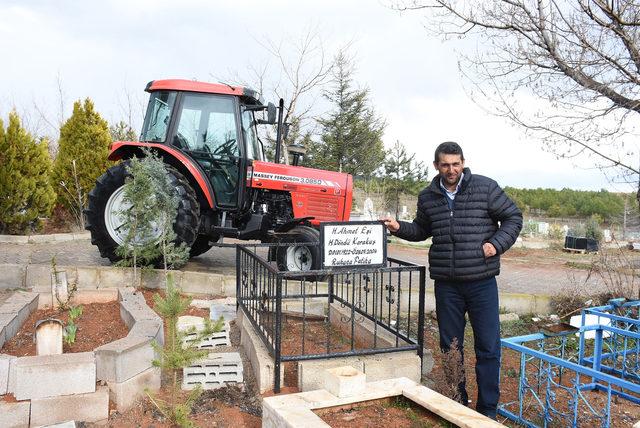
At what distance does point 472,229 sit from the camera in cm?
353

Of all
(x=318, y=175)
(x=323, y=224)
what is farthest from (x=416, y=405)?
(x=318, y=175)

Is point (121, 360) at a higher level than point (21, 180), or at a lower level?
lower

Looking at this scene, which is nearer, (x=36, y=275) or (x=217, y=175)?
(x=36, y=275)

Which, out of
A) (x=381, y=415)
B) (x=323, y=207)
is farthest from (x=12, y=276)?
(x=381, y=415)

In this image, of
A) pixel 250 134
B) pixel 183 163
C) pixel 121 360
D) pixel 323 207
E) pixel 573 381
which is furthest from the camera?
pixel 323 207

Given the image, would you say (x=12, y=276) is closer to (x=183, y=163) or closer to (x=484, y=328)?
(x=183, y=163)

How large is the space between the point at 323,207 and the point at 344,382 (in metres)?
4.66

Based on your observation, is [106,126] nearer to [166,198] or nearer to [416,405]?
[166,198]

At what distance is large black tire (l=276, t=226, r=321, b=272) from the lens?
21.4 ft

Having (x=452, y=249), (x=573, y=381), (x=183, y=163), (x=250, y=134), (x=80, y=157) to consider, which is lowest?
(x=573, y=381)

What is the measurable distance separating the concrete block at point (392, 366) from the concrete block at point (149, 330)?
1.49 meters

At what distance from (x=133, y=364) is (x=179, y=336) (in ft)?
1.48

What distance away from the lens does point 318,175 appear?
732 centimetres

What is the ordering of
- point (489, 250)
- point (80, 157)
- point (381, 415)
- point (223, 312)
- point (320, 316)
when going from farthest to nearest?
point (80, 157) → point (223, 312) → point (320, 316) → point (489, 250) → point (381, 415)
